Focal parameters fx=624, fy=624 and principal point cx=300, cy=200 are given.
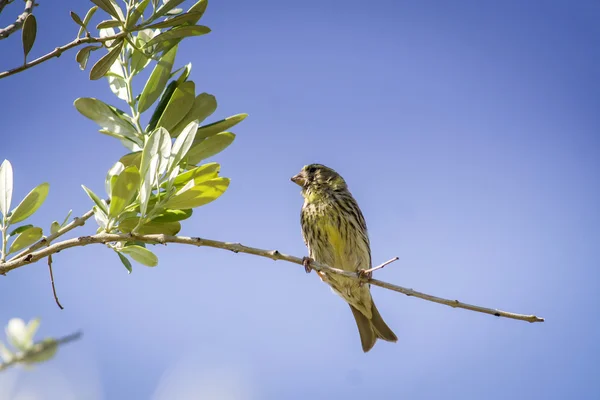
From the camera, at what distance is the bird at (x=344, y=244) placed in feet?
18.7

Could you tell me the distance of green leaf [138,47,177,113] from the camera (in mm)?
2447

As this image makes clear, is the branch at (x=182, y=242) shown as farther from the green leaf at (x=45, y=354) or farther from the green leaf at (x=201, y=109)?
the green leaf at (x=45, y=354)

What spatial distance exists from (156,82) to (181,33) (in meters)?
0.28

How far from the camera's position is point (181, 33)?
7.39 feet

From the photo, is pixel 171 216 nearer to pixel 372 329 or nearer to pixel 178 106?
pixel 178 106

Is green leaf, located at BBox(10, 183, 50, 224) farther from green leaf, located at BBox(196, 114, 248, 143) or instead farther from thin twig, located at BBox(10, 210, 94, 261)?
green leaf, located at BBox(196, 114, 248, 143)

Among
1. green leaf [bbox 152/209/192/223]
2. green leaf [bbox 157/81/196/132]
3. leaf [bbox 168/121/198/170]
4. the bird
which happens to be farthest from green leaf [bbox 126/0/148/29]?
the bird

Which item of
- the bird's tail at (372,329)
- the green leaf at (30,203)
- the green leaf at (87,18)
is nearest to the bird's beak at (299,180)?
the bird's tail at (372,329)

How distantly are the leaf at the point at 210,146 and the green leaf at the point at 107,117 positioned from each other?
0.24 metres

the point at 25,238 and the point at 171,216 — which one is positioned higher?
the point at 171,216

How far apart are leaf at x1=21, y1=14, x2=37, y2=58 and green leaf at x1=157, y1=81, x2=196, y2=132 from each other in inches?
20.3

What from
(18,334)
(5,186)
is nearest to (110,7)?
(5,186)

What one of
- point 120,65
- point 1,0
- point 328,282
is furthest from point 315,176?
point 1,0

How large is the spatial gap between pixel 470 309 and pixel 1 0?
1637mm
